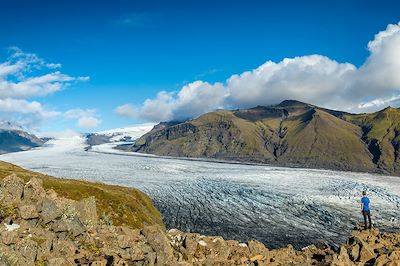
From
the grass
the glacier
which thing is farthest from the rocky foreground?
the glacier

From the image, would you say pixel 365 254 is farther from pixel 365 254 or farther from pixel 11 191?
pixel 11 191

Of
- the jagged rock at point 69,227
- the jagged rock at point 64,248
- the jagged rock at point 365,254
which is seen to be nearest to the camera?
the jagged rock at point 64,248

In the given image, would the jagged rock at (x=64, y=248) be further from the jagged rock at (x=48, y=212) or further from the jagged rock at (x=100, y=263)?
the jagged rock at (x=48, y=212)

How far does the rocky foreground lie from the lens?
17.4 metres

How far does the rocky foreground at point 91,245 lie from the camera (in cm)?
1736

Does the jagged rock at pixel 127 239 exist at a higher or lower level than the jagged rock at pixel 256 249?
higher

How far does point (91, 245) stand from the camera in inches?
807

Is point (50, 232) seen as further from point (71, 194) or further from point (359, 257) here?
point (71, 194)

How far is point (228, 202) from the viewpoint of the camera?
11244 centimetres

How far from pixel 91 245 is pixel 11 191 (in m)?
6.37

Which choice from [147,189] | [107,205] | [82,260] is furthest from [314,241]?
[147,189]

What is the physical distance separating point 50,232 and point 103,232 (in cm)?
457

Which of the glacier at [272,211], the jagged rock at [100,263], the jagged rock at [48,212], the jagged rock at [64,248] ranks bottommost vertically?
the glacier at [272,211]

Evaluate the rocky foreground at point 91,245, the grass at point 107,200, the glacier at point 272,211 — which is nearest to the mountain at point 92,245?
the rocky foreground at point 91,245
